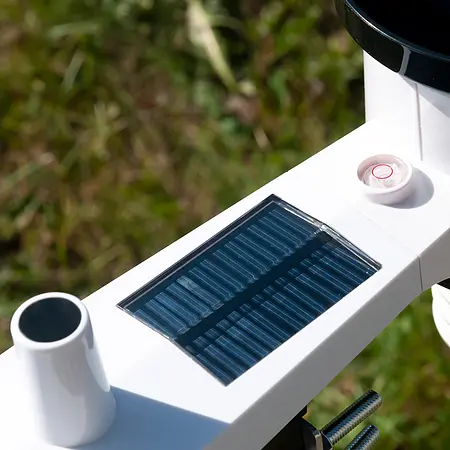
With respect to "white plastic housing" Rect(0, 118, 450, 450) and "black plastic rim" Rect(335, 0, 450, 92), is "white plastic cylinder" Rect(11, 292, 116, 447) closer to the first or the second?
"white plastic housing" Rect(0, 118, 450, 450)

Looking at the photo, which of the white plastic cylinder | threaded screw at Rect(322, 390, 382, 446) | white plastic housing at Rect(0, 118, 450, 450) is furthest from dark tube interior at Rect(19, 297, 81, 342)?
threaded screw at Rect(322, 390, 382, 446)

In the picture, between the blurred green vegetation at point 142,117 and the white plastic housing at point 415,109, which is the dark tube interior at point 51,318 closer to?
the white plastic housing at point 415,109

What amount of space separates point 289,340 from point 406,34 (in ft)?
1.02

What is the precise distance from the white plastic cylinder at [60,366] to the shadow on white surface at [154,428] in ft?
0.09

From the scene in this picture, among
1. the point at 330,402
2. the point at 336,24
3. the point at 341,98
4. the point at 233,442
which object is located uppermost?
the point at 336,24

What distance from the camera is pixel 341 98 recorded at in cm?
166

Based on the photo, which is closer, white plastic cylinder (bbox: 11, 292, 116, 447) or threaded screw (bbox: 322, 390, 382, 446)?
white plastic cylinder (bbox: 11, 292, 116, 447)

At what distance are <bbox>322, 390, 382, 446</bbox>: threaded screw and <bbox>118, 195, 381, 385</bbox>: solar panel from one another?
127 millimetres

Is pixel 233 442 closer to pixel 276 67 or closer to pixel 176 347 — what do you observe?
pixel 176 347

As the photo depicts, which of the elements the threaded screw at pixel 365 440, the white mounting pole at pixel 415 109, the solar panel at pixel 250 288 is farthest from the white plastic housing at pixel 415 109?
the threaded screw at pixel 365 440

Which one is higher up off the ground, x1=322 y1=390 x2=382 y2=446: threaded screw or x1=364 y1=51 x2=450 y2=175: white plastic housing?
x1=364 y1=51 x2=450 y2=175: white plastic housing

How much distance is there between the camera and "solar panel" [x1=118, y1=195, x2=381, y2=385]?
0.72 meters

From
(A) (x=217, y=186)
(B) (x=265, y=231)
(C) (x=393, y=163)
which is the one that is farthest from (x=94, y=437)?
(A) (x=217, y=186)

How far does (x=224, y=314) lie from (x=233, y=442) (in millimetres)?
110
